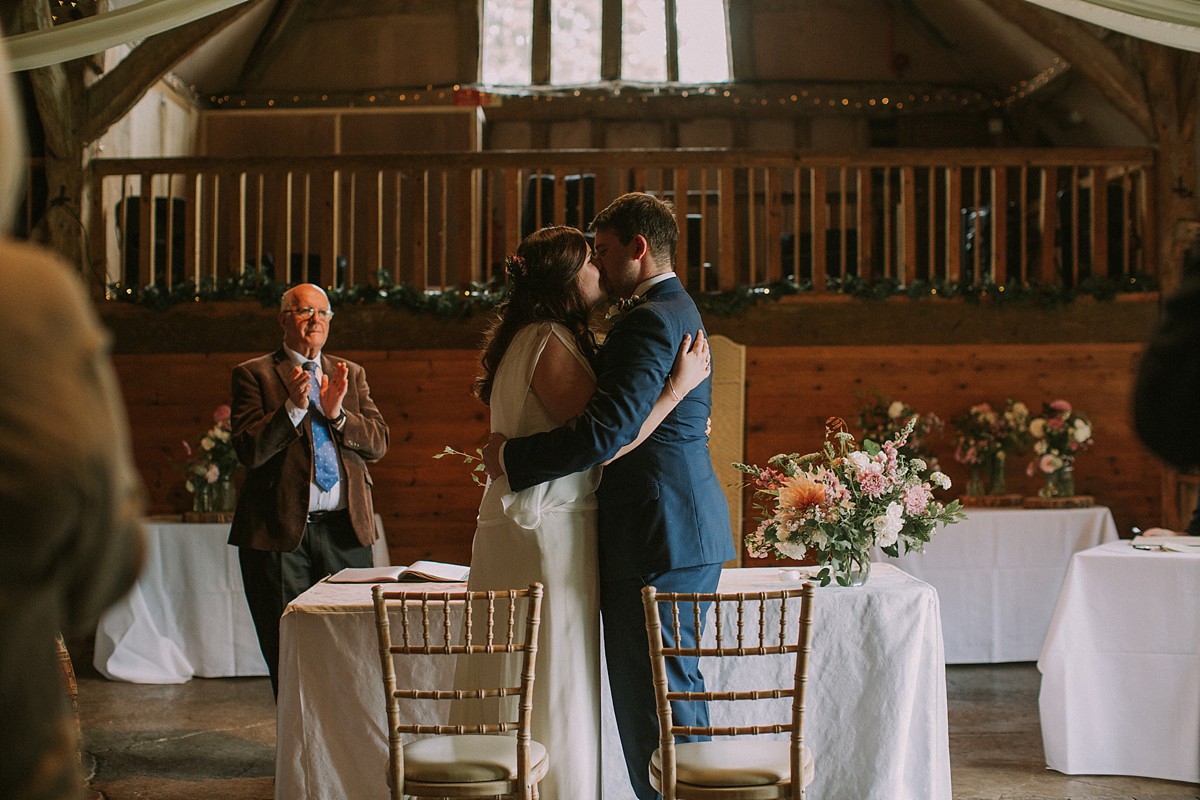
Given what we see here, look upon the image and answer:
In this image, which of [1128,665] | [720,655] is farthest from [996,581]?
[720,655]

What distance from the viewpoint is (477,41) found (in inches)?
440

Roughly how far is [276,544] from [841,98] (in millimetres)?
8715

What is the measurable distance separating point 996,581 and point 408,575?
12.9 feet

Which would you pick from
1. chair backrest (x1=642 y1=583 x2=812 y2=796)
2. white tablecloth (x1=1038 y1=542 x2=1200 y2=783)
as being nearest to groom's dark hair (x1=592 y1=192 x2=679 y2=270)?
chair backrest (x1=642 y1=583 x2=812 y2=796)

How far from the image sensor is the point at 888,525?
11.0ft

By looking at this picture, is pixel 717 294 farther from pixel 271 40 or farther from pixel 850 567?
pixel 271 40

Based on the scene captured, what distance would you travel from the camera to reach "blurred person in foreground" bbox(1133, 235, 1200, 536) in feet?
4.55

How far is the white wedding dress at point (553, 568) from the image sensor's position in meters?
2.76

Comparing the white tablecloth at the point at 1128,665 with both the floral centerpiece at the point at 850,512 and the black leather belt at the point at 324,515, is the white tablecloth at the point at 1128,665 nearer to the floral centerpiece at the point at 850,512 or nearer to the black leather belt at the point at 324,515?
the floral centerpiece at the point at 850,512

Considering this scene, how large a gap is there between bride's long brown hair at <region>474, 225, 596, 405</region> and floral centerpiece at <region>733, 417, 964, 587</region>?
812mm

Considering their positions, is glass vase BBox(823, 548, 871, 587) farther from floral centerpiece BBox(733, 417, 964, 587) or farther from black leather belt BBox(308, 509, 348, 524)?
black leather belt BBox(308, 509, 348, 524)

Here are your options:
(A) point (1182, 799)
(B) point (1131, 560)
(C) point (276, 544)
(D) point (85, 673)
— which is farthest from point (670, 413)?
(D) point (85, 673)

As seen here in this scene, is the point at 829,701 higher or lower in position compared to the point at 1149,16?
lower

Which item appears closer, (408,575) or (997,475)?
(408,575)
